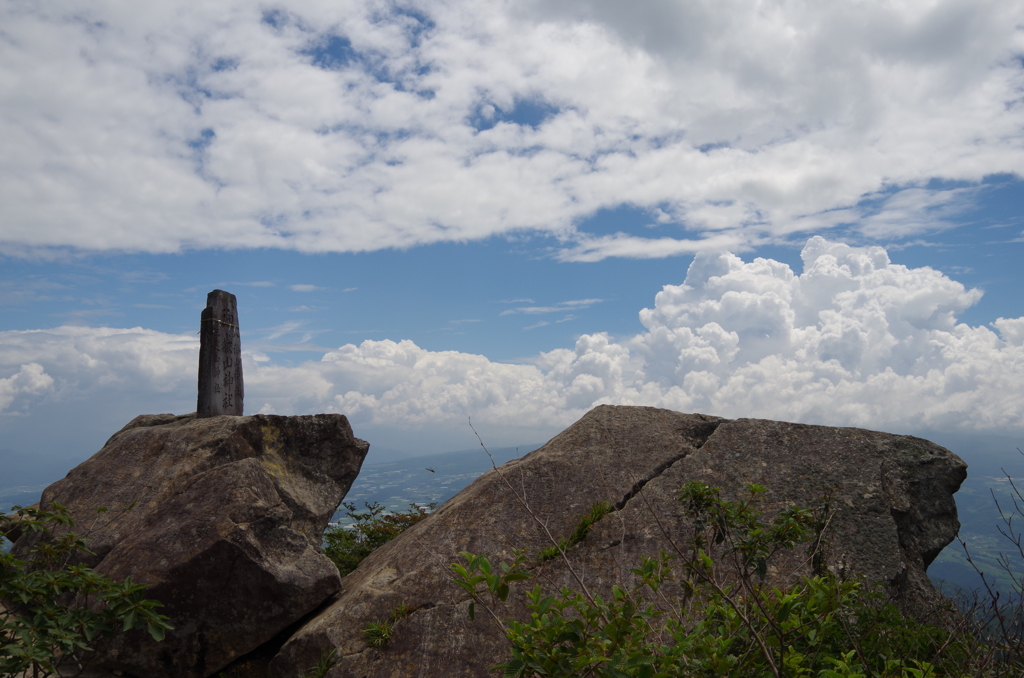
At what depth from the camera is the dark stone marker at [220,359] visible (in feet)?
44.5

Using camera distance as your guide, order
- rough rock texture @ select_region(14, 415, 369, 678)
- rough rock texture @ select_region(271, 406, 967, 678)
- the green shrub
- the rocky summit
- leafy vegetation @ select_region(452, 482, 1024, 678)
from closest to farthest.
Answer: leafy vegetation @ select_region(452, 482, 1024, 678), rough rock texture @ select_region(271, 406, 967, 678), the rocky summit, rough rock texture @ select_region(14, 415, 369, 678), the green shrub

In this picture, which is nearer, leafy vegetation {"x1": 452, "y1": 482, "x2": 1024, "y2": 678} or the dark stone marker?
leafy vegetation {"x1": 452, "y1": 482, "x2": 1024, "y2": 678}

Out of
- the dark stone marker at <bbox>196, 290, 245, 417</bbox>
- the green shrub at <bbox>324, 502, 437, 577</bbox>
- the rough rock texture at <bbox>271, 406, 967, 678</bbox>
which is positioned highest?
the dark stone marker at <bbox>196, 290, 245, 417</bbox>

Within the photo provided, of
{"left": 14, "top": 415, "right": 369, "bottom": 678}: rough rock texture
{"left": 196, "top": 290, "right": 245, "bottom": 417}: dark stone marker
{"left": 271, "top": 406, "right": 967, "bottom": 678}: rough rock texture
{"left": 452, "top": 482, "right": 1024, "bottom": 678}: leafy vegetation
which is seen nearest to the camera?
{"left": 452, "top": 482, "right": 1024, "bottom": 678}: leafy vegetation

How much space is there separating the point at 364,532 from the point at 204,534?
5.47 m

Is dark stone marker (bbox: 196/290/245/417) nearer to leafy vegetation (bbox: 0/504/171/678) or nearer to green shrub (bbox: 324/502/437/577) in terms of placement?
green shrub (bbox: 324/502/437/577)

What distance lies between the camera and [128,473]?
993 cm

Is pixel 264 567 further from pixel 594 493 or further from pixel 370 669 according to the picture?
pixel 594 493

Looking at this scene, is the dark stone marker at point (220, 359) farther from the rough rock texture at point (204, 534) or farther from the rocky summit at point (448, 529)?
the rocky summit at point (448, 529)

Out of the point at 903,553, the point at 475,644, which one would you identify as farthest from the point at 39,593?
the point at 903,553

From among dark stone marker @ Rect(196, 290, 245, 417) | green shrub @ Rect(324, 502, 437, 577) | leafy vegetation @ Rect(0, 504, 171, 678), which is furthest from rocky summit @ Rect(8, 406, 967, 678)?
dark stone marker @ Rect(196, 290, 245, 417)

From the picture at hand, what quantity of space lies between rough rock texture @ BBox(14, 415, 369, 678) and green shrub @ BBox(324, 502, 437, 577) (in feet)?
6.60

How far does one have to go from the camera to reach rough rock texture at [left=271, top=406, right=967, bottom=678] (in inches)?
284

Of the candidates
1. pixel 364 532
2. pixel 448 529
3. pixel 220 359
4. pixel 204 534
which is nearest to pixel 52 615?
pixel 204 534
